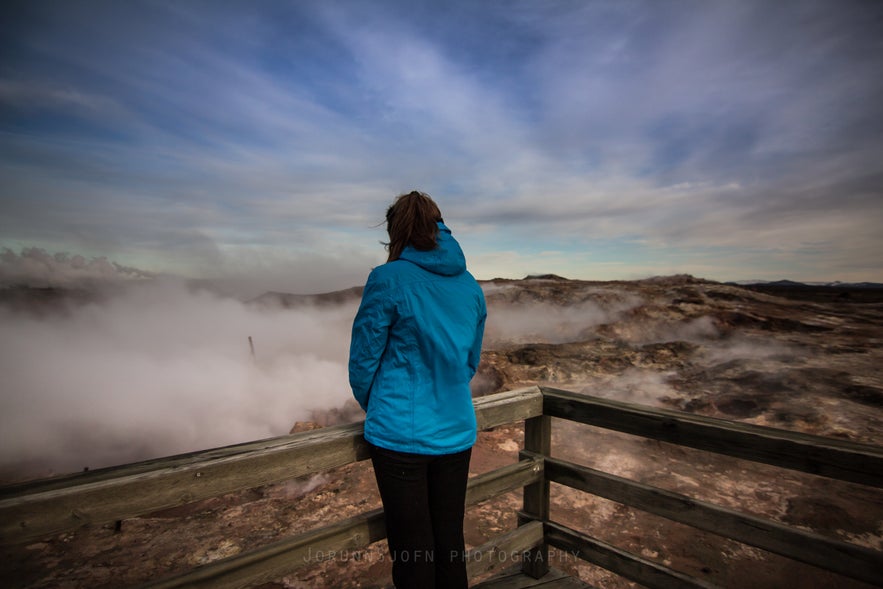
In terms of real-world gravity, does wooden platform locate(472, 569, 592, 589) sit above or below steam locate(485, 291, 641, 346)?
below

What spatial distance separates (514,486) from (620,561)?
2.26 feet

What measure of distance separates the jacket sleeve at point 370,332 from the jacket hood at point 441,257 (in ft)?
0.60

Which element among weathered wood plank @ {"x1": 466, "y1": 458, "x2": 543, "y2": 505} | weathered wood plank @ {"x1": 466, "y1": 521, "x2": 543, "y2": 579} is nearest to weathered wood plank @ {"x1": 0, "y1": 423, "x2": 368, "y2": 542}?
weathered wood plank @ {"x1": 466, "y1": 458, "x2": 543, "y2": 505}

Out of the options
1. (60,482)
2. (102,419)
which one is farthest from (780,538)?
(102,419)

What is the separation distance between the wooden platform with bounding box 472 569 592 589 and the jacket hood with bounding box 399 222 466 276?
2.06m

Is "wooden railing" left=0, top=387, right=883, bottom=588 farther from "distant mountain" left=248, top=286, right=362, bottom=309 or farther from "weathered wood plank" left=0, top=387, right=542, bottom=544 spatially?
"distant mountain" left=248, top=286, right=362, bottom=309

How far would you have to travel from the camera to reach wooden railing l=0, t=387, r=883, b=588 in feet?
4.54

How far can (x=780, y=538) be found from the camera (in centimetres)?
179

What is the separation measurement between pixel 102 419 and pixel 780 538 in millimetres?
11224

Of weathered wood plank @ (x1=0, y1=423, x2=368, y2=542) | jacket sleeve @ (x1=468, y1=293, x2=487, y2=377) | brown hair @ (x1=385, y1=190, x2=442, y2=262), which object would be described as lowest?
weathered wood plank @ (x1=0, y1=423, x2=368, y2=542)

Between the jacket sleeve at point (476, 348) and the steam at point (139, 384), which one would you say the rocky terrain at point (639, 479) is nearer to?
the jacket sleeve at point (476, 348)

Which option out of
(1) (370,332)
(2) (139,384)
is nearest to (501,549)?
(1) (370,332)

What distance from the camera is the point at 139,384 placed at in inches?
390

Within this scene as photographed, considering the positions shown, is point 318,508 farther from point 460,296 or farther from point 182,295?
point 182,295
